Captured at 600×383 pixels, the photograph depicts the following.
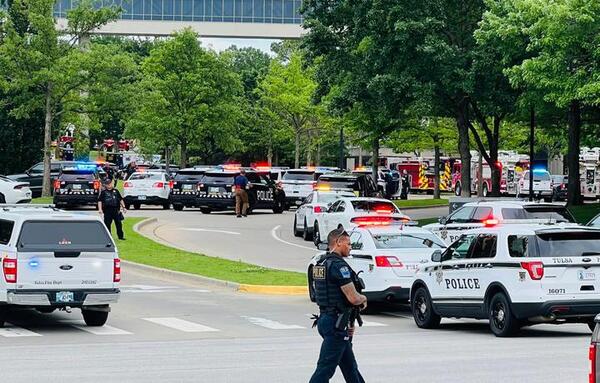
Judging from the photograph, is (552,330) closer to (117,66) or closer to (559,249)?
(559,249)

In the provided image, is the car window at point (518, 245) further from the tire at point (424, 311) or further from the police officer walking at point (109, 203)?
the police officer walking at point (109, 203)

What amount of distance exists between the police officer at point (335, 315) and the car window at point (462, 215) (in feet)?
62.4

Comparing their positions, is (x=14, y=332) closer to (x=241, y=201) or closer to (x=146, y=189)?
(x=241, y=201)

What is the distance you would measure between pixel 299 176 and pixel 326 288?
44.7 metres

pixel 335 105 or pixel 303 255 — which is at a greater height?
pixel 335 105

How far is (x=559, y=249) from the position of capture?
18.1 meters

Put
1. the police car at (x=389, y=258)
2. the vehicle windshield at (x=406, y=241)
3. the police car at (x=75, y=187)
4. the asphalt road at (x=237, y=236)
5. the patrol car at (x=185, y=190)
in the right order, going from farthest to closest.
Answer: the patrol car at (x=185, y=190), the police car at (x=75, y=187), the asphalt road at (x=237, y=236), the vehicle windshield at (x=406, y=241), the police car at (x=389, y=258)

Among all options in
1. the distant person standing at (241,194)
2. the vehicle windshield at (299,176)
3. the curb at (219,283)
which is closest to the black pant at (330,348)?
the curb at (219,283)

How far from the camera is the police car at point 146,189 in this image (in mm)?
52531

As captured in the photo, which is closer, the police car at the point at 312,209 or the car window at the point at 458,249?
the car window at the point at 458,249

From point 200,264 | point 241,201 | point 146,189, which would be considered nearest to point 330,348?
point 200,264

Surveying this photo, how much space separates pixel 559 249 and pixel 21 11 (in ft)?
151

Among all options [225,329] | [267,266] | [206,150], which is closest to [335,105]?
[267,266]

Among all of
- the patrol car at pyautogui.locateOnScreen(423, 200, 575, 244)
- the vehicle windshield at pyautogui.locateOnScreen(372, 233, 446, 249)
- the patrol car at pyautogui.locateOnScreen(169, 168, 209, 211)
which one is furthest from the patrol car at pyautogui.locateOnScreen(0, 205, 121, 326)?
the patrol car at pyautogui.locateOnScreen(169, 168, 209, 211)
